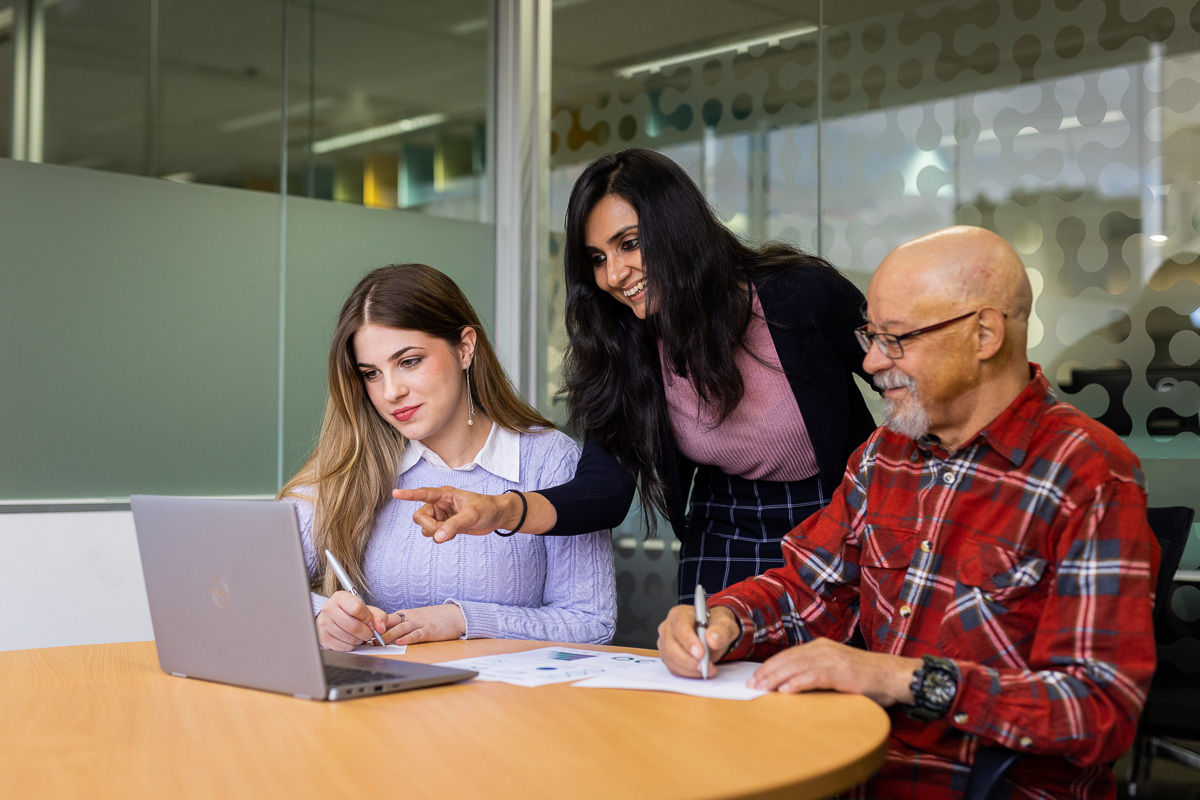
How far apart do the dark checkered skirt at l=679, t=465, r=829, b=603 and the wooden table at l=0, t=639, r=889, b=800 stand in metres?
0.89

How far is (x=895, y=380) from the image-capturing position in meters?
1.74

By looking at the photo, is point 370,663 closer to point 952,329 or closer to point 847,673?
point 847,673

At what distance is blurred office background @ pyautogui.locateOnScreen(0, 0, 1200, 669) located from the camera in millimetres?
2811

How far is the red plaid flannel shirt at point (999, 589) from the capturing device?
56.4 inches

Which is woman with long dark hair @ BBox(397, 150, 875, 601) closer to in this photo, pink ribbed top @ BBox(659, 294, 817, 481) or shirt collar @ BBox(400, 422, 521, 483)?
pink ribbed top @ BBox(659, 294, 817, 481)

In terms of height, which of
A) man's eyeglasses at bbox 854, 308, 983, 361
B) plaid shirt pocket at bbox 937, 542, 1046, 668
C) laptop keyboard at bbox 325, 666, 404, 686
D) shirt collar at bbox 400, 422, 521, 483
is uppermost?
man's eyeglasses at bbox 854, 308, 983, 361

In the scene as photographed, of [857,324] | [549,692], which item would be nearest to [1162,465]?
[857,324]

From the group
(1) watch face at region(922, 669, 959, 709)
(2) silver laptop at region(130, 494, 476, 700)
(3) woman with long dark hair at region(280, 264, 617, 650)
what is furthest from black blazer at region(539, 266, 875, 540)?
(1) watch face at region(922, 669, 959, 709)

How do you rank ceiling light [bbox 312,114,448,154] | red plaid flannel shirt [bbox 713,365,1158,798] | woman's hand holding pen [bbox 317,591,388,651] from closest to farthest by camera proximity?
red plaid flannel shirt [bbox 713,365,1158,798]
woman's hand holding pen [bbox 317,591,388,651]
ceiling light [bbox 312,114,448,154]

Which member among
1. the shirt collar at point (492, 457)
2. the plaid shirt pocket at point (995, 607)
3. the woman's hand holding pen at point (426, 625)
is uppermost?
the shirt collar at point (492, 457)

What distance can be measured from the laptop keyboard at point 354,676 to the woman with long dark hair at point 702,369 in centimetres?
61

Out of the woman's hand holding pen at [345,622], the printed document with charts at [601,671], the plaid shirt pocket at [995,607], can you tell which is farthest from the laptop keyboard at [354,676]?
the plaid shirt pocket at [995,607]

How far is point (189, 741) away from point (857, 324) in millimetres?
1583

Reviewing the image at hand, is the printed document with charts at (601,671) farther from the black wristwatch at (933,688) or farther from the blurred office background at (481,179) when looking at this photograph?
the blurred office background at (481,179)
